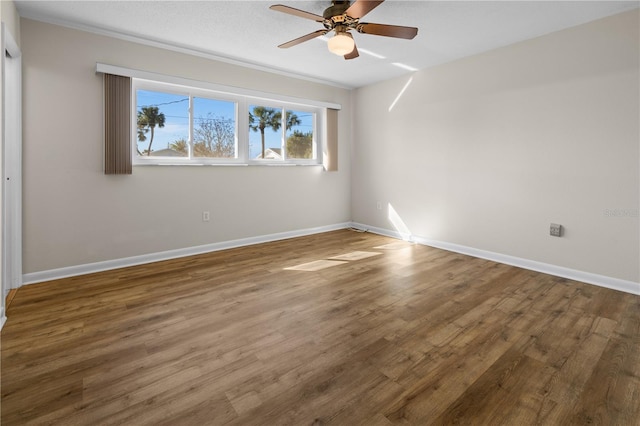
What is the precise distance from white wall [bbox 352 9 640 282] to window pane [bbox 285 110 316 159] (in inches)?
48.3

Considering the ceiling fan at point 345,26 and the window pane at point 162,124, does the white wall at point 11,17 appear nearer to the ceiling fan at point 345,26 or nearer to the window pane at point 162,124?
the window pane at point 162,124

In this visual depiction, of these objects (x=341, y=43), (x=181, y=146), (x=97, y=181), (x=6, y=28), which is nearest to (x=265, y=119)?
(x=181, y=146)

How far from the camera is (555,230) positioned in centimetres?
345

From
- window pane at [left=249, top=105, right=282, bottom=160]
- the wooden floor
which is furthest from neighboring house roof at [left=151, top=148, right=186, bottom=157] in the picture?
the wooden floor

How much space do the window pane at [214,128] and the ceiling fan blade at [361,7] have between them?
2380 mm

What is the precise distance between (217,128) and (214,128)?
0.04m

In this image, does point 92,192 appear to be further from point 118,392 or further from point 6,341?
point 118,392

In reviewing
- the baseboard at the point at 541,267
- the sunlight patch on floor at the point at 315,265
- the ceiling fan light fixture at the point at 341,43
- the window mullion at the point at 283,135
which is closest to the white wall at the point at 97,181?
the window mullion at the point at 283,135

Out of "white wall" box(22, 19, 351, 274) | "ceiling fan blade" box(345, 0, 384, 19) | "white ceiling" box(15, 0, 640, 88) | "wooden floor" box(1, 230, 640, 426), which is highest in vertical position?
"white ceiling" box(15, 0, 640, 88)

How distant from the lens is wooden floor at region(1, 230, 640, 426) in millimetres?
1548

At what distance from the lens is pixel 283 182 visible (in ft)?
16.4

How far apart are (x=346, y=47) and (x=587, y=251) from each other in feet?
9.91

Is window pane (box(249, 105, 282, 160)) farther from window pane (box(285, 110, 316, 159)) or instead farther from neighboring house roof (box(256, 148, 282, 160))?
window pane (box(285, 110, 316, 159))

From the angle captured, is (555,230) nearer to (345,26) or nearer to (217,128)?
(345,26)
